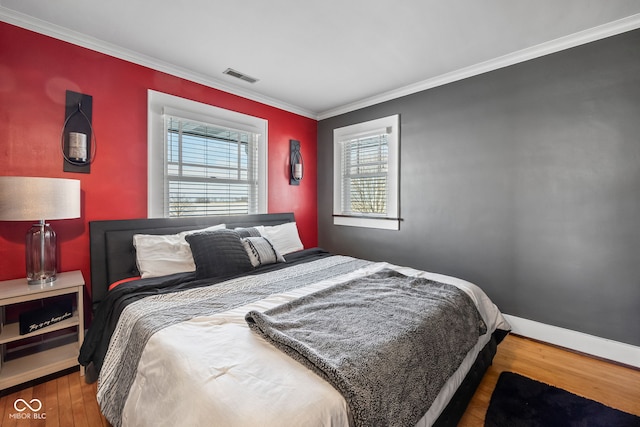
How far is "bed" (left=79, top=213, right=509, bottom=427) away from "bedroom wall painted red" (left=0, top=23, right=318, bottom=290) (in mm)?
192

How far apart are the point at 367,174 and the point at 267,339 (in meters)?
2.96

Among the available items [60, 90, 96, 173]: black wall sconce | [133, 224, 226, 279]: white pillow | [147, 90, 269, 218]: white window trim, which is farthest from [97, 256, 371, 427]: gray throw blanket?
[60, 90, 96, 173]: black wall sconce

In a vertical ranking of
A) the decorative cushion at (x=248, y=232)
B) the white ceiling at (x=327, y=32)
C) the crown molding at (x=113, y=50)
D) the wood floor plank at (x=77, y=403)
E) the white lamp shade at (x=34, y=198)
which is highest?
the white ceiling at (x=327, y=32)

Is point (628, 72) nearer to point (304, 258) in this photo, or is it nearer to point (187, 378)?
point (304, 258)

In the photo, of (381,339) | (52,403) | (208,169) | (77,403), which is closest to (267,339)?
(381,339)

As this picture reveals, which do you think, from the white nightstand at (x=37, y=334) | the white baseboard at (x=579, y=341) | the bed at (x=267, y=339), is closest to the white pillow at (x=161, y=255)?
the bed at (x=267, y=339)

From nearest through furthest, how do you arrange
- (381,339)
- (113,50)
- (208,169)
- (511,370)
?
(381,339)
(511,370)
(113,50)
(208,169)

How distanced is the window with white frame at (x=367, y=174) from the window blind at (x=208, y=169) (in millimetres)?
1229

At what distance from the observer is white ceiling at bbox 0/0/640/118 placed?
78.4 inches

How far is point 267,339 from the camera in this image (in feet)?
4.16

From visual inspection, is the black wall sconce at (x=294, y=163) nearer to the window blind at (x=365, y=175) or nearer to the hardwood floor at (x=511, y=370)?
the window blind at (x=365, y=175)

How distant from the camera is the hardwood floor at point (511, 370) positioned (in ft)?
5.49

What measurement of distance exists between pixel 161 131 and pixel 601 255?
403 cm

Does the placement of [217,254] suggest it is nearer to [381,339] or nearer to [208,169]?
[208,169]
